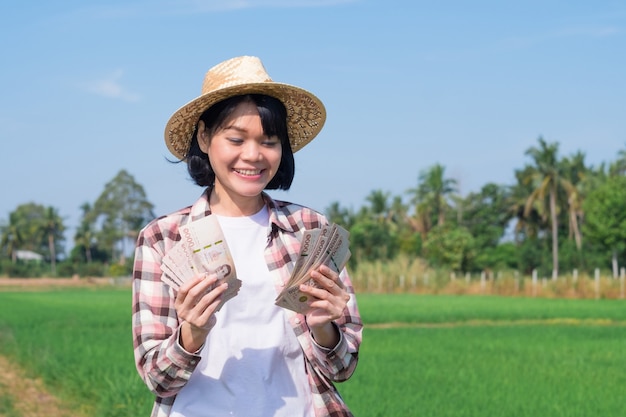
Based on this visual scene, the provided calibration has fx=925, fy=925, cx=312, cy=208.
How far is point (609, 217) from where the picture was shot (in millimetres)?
43750

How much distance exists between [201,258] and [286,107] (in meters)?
0.61

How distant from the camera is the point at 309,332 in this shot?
7.64 ft

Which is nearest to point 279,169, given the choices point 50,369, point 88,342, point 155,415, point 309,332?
point 309,332

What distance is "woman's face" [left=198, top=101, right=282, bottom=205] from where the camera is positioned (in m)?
2.39

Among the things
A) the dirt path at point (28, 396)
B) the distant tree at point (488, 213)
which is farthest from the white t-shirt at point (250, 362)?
the distant tree at point (488, 213)

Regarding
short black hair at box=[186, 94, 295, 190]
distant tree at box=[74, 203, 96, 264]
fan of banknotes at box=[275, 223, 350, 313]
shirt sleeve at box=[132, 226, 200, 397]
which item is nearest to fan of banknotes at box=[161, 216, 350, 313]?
fan of banknotes at box=[275, 223, 350, 313]

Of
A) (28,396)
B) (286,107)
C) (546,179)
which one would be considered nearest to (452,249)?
(546,179)

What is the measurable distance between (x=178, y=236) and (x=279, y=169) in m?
0.37

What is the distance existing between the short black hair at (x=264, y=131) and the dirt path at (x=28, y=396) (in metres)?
6.30

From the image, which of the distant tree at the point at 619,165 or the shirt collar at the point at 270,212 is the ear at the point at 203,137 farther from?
the distant tree at the point at 619,165

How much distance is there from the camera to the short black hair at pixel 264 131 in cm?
242

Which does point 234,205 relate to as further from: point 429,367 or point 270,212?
point 429,367

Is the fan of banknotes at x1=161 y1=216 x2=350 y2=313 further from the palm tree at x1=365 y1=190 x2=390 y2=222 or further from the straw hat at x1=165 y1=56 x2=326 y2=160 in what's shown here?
the palm tree at x1=365 y1=190 x2=390 y2=222

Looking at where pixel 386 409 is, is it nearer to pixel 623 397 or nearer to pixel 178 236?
pixel 623 397
